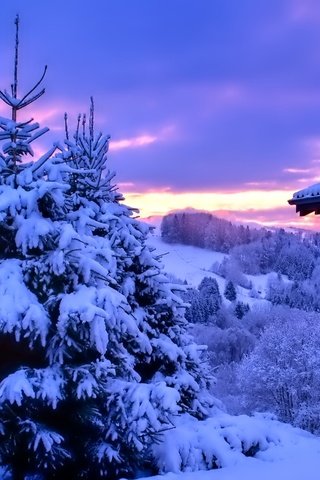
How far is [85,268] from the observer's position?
25.8 ft

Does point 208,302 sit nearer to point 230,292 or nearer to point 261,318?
point 261,318

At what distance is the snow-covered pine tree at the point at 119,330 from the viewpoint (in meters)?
7.60

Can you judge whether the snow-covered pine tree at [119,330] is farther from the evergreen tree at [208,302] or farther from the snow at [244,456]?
the evergreen tree at [208,302]

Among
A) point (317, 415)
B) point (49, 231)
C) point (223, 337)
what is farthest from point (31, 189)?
point (223, 337)

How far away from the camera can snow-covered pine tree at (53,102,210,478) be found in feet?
24.9

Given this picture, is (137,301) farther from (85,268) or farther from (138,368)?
(85,268)

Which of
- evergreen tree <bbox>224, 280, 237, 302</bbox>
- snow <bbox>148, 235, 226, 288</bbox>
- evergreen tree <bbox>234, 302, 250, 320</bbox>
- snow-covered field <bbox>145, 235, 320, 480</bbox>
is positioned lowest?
evergreen tree <bbox>234, 302, 250, 320</bbox>

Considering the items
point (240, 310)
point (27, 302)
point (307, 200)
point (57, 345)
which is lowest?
→ point (240, 310)

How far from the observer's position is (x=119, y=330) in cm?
820

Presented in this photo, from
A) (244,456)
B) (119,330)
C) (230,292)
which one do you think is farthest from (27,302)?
(230,292)

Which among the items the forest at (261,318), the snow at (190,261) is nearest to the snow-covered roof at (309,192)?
the forest at (261,318)

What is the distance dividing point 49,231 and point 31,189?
2.45 feet

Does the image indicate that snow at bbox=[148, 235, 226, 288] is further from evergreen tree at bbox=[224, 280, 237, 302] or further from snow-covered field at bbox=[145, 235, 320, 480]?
snow-covered field at bbox=[145, 235, 320, 480]

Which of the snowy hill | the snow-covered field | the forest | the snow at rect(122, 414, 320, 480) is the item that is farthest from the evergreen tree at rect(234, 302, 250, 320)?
the snow at rect(122, 414, 320, 480)
